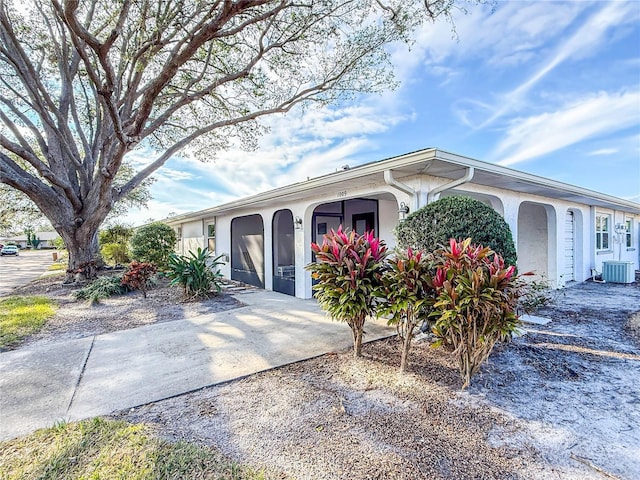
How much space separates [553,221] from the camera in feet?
30.5

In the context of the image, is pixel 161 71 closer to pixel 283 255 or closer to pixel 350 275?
pixel 350 275

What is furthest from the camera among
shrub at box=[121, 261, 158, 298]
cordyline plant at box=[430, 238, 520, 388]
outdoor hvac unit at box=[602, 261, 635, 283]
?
outdoor hvac unit at box=[602, 261, 635, 283]

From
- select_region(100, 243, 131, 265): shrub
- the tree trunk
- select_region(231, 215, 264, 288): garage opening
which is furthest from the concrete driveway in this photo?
select_region(231, 215, 264, 288): garage opening

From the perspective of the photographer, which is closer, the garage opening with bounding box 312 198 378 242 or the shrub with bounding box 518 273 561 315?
the shrub with bounding box 518 273 561 315

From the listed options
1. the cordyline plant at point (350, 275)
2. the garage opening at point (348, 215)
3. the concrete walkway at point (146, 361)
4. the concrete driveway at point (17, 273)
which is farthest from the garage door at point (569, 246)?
the concrete driveway at point (17, 273)

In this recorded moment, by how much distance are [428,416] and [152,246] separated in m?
13.1

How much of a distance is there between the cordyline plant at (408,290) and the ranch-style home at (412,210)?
2016mm

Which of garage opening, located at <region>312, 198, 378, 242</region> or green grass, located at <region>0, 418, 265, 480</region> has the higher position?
garage opening, located at <region>312, 198, 378, 242</region>

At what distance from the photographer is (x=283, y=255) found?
1103 cm

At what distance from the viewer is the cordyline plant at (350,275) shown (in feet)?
12.1

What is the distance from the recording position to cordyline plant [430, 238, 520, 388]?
2781mm

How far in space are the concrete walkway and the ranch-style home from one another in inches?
106

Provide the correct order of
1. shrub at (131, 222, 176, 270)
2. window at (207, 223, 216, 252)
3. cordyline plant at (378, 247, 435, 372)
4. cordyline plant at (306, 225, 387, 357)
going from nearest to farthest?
cordyline plant at (378, 247, 435, 372) → cordyline plant at (306, 225, 387, 357) → shrub at (131, 222, 176, 270) → window at (207, 223, 216, 252)

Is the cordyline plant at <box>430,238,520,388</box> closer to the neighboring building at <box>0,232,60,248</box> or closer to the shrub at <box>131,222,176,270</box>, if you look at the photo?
the shrub at <box>131,222,176,270</box>
